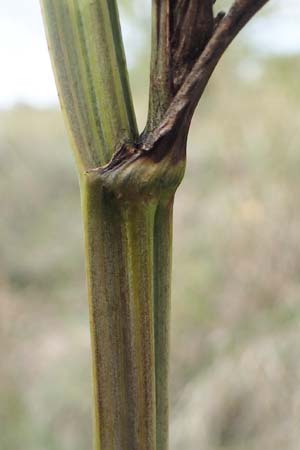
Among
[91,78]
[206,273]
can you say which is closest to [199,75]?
[91,78]

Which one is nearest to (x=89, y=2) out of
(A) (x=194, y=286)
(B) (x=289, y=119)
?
(A) (x=194, y=286)

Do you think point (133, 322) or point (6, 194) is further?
point (6, 194)

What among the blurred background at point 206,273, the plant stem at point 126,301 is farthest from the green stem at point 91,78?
the blurred background at point 206,273

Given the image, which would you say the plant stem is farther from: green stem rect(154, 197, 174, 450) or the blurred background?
the blurred background

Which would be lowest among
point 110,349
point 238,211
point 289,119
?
point 238,211

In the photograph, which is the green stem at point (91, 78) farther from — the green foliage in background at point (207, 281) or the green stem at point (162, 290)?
the green foliage in background at point (207, 281)

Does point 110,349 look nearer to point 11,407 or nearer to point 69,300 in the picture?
point 11,407

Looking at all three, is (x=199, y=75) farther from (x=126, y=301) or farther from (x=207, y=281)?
(x=207, y=281)

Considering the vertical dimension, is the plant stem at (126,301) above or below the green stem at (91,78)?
below

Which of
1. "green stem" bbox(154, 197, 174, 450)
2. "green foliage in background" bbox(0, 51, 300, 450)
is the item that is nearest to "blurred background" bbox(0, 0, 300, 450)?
"green foliage in background" bbox(0, 51, 300, 450)
